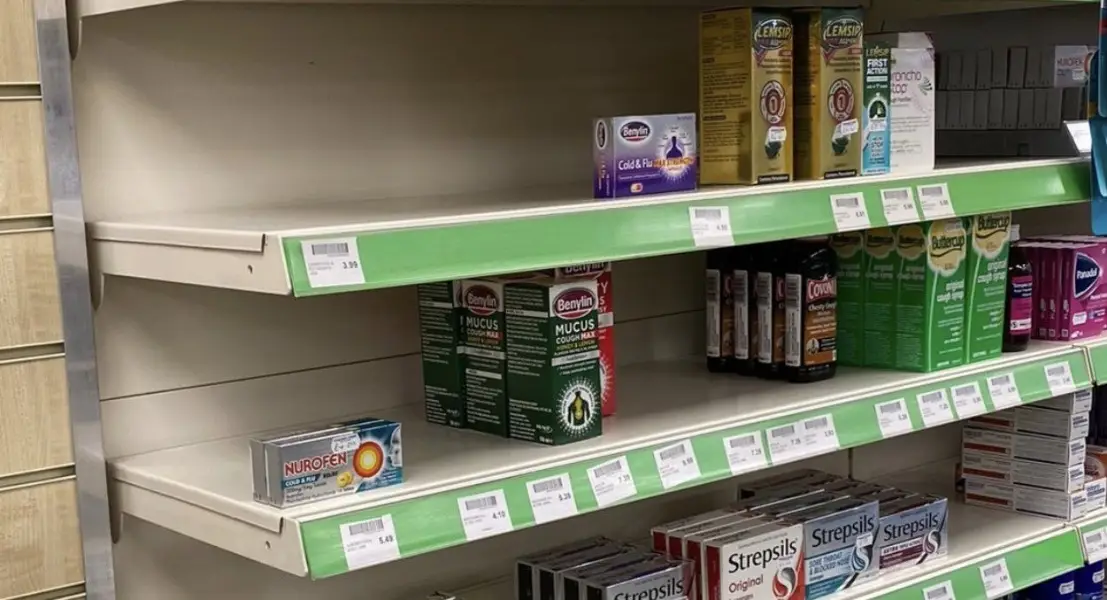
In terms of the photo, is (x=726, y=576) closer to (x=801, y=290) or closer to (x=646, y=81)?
(x=801, y=290)

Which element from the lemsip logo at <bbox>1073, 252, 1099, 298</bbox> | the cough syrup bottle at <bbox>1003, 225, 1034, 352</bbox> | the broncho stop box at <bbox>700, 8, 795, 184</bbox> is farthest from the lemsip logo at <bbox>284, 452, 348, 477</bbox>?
the lemsip logo at <bbox>1073, 252, 1099, 298</bbox>

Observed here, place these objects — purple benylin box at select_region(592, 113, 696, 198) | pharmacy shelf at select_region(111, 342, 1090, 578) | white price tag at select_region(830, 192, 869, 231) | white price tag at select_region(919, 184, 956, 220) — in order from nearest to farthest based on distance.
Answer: pharmacy shelf at select_region(111, 342, 1090, 578), purple benylin box at select_region(592, 113, 696, 198), white price tag at select_region(830, 192, 869, 231), white price tag at select_region(919, 184, 956, 220)

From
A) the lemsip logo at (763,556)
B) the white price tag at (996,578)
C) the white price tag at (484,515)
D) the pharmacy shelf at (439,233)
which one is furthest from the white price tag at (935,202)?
the white price tag at (484,515)

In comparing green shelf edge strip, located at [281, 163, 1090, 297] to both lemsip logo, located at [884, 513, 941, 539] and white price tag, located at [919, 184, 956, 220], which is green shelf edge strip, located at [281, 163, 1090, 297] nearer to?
white price tag, located at [919, 184, 956, 220]

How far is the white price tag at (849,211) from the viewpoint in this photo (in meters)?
2.03

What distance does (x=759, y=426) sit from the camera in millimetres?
2002

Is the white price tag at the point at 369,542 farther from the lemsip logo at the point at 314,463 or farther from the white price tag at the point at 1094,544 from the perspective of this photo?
the white price tag at the point at 1094,544

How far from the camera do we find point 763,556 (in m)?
2.08

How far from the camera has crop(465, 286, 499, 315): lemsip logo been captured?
1866mm

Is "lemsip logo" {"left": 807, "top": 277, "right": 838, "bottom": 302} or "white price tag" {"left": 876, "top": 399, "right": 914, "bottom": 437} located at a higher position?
"lemsip logo" {"left": 807, "top": 277, "right": 838, "bottom": 302}

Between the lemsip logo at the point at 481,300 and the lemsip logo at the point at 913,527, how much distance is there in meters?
0.90

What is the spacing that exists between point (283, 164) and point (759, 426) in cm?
84

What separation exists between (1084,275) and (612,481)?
1.25m

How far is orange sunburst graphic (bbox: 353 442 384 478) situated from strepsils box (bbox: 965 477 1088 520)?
1.61 metres
